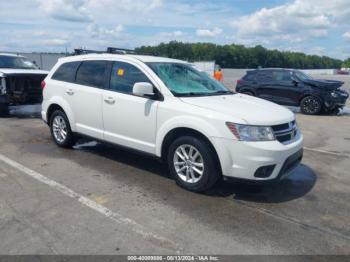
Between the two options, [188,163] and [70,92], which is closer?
[188,163]

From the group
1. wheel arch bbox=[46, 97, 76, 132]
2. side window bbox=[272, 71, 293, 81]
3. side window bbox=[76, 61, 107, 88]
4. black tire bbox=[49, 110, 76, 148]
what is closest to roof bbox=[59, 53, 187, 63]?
side window bbox=[76, 61, 107, 88]

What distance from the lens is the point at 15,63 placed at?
39.0 feet

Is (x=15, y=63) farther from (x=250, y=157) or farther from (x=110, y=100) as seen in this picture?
(x=250, y=157)

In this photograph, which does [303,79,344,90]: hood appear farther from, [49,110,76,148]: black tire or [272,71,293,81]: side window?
[49,110,76,148]: black tire

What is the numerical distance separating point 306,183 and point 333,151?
2.63m

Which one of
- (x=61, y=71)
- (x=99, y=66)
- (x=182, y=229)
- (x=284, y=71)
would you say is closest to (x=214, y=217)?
(x=182, y=229)

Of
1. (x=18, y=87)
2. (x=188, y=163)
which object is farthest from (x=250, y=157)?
(x=18, y=87)

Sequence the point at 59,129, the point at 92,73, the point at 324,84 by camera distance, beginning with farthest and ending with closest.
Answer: the point at 324,84 → the point at 59,129 → the point at 92,73

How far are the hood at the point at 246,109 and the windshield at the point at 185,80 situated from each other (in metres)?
0.25

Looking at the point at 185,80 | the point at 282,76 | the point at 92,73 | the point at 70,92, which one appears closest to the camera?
the point at 185,80

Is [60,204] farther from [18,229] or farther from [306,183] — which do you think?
[306,183]

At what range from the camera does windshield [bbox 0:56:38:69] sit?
1155 cm

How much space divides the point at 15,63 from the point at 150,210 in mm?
9784

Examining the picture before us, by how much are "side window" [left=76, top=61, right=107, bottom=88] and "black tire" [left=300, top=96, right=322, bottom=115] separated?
31.7 feet
